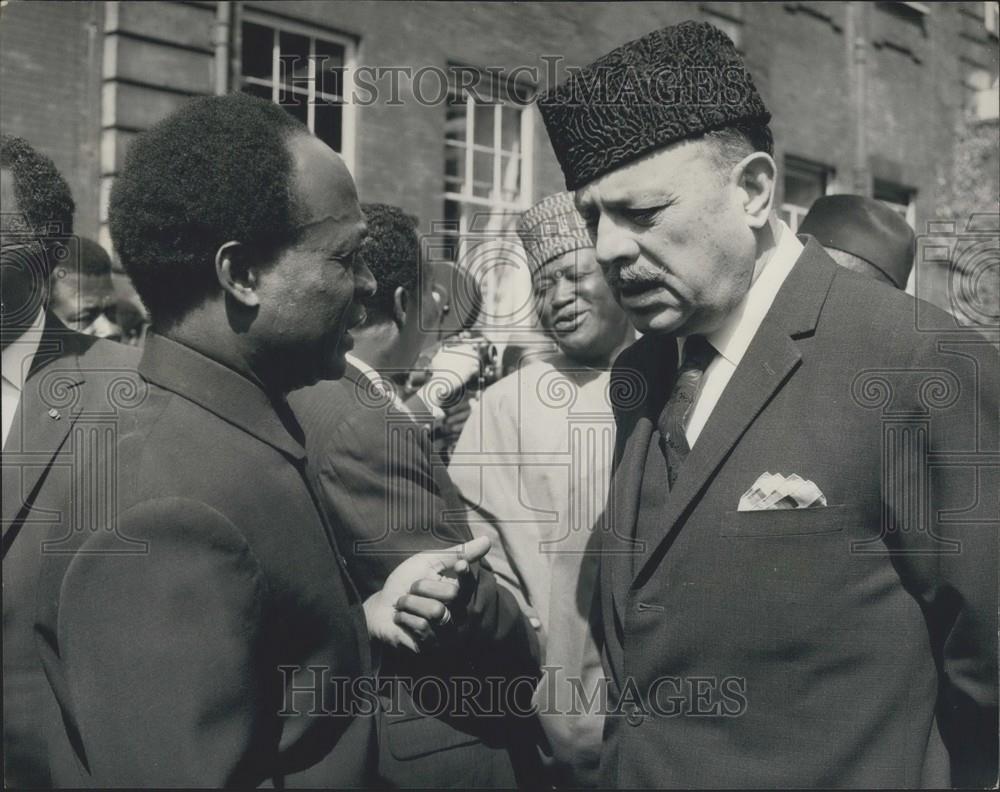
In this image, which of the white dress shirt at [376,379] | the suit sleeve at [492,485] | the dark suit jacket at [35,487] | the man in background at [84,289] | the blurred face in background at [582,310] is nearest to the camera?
the dark suit jacket at [35,487]

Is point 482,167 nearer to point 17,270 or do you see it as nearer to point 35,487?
point 17,270

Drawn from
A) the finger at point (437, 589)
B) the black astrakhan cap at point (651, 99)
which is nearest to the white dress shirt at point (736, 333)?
the black astrakhan cap at point (651, 99)

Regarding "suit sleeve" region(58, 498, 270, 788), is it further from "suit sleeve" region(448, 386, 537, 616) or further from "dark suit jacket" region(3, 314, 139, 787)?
"suit sleeve" region(448, 386, 537, 616)

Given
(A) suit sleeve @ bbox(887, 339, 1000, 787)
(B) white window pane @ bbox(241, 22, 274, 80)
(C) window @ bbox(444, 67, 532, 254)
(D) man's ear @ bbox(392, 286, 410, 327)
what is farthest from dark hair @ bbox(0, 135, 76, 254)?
(C) window @ bbox(444, 67, 532, 254)

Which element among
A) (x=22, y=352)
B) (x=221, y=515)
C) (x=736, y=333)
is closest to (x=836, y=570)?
(x=736, y=333)

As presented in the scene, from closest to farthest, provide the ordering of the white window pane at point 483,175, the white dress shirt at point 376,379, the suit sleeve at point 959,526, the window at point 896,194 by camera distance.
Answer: the suit sleeve at point 959,526 → the white dress shirt at point 376,379 → the white window pane at point 483,175 → the window at point 896,194

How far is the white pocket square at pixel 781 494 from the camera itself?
198 cm

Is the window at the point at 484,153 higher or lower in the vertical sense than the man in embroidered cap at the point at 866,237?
higher

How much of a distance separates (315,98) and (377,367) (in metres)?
1.76

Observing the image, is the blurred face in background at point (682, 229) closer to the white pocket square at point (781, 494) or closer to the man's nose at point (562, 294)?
the white pocket square at point (781, 494)

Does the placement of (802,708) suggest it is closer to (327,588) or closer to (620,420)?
(620,420)

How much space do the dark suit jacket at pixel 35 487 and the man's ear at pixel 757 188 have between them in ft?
4.62

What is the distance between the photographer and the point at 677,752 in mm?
2127

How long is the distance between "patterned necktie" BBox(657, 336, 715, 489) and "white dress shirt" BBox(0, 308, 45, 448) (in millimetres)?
1778
